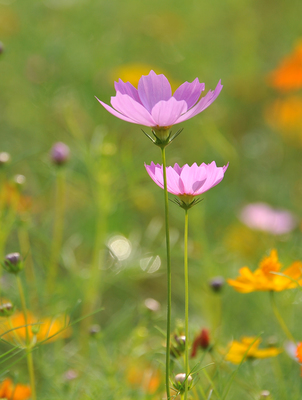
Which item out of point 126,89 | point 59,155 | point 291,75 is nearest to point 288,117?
point 291,75

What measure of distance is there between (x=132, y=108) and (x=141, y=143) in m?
1.32

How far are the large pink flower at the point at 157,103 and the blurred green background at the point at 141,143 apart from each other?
0.37 meters

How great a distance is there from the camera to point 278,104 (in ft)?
5.22

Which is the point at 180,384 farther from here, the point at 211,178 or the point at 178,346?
the point at 211,178

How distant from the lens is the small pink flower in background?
1.21 meters

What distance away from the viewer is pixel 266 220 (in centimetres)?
124

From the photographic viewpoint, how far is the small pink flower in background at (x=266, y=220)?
1209 mm

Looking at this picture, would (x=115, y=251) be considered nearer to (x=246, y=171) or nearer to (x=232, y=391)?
(x=232, y=391)

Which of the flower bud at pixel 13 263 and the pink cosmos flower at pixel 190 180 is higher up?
the pink cosmos flower at pixel 190 180

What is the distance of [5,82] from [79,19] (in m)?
0.52

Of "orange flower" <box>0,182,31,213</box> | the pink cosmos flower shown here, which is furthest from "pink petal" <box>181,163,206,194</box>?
"orange flower" <box>0,182,31,213</box>

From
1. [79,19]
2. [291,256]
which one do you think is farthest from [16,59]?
[291,256]

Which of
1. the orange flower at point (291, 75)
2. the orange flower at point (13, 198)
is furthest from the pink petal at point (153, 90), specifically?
the orange flower at point (291, 75)

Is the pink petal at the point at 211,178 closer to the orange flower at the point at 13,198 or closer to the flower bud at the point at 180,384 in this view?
the flower bud at the point at 180,384
